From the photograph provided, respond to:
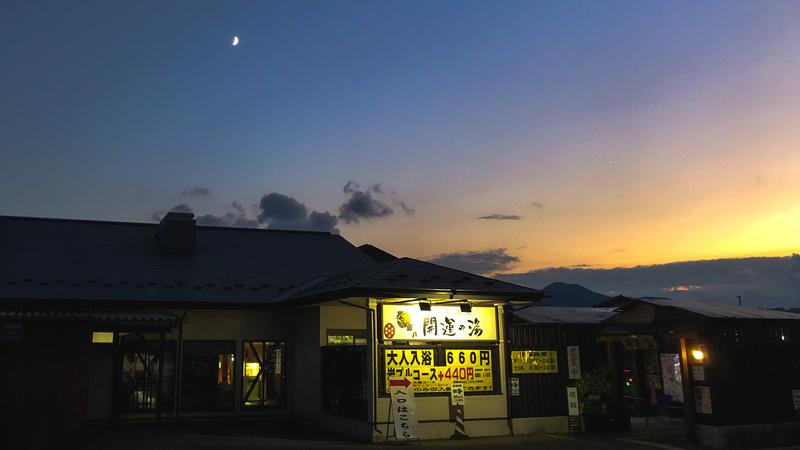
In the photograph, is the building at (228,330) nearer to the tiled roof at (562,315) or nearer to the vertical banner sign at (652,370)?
the tiled roof at (562,315)

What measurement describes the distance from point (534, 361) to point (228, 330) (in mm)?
9266

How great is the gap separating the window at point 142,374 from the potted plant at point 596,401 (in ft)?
38.0

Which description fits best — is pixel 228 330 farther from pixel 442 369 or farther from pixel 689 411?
pixel 689 411

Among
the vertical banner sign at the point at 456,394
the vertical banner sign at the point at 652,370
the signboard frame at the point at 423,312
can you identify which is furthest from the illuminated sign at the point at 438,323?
the vertical banner sign at the point at 652,370

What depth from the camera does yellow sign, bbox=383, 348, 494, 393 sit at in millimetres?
14703

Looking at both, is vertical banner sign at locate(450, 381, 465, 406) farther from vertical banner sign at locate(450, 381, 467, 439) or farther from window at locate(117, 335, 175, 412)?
window at locate(117, 335, 175, 412)

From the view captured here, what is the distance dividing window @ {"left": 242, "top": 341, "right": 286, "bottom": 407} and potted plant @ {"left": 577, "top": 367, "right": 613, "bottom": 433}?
8942mm

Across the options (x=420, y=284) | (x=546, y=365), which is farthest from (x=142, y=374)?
(x=546, y=365)

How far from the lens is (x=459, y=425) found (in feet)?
49.3

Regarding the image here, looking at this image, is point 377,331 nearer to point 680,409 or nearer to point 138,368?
point 138,368

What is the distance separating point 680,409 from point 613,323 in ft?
16.7

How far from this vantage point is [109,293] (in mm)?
18641

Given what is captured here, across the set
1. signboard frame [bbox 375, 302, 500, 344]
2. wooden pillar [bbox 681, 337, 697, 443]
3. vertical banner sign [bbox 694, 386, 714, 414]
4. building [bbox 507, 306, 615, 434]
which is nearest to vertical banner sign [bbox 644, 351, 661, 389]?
building [bbox 507, 306, 615, 434]

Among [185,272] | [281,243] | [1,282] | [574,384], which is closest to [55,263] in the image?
[1,282]
